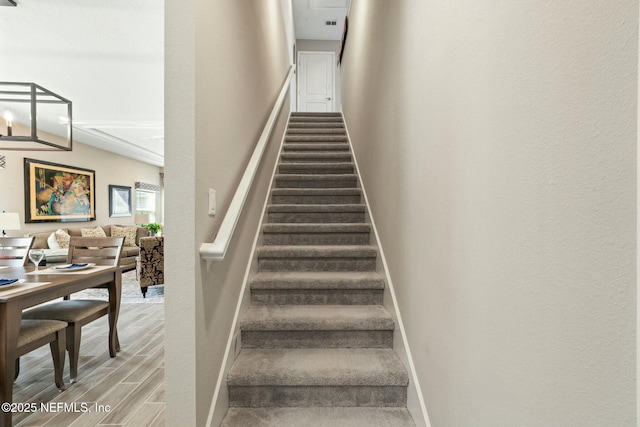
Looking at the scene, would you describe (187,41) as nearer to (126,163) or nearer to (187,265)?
(187,265)

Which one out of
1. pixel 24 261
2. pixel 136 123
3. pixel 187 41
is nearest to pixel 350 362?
pixel 187 41

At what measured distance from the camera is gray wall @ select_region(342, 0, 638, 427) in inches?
20.3

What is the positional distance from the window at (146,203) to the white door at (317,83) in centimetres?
577

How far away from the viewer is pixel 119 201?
8.11 metres

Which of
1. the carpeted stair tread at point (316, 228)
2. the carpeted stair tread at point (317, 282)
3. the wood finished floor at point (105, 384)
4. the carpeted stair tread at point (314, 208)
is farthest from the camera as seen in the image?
the carpeted stair tread at point (314, 208)

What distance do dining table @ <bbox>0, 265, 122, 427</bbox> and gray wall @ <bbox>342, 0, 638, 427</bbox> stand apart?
2190 millimetres

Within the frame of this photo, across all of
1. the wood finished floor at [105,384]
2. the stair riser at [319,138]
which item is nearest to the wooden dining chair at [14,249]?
the wood finished floor at [105,384]

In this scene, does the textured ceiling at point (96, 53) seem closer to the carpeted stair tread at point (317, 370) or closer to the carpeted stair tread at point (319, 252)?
the carpeted stair tread at point (319, 252)

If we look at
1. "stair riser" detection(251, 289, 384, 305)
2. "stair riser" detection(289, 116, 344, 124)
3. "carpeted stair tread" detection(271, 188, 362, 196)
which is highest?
"stair riser" detection(289, 116, 344, 124)

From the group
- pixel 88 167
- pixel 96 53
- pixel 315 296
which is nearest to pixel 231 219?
pixel 315 296

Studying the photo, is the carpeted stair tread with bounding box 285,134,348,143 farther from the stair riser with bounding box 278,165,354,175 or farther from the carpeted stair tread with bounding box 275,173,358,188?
the carpeted stair tread with bounding box 275,173,358,188

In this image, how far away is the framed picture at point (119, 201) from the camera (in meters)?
7.80

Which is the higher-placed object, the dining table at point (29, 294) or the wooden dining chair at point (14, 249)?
the wooden dining chair at point (14, 249)

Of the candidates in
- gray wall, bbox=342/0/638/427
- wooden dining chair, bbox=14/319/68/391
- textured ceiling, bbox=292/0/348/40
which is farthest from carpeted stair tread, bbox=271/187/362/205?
textured ceiling, bbox=292/0/348/40
